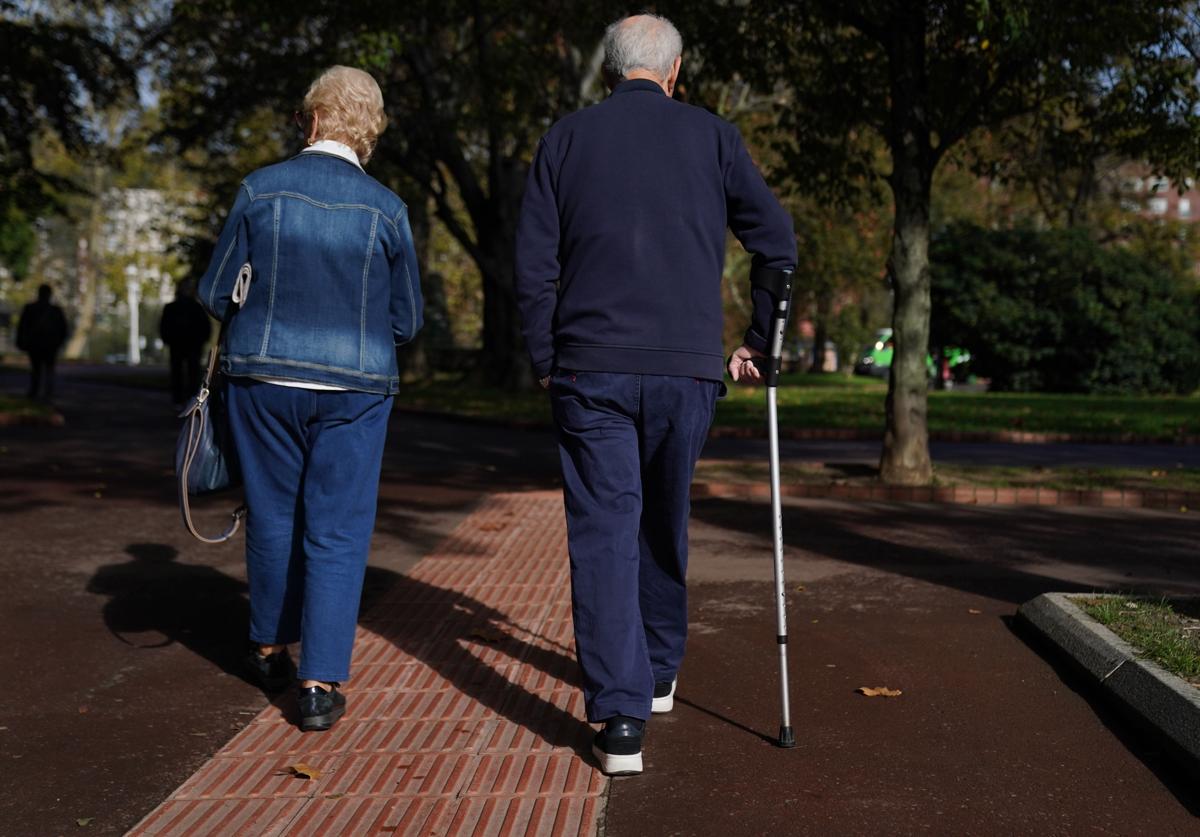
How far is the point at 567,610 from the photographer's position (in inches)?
250

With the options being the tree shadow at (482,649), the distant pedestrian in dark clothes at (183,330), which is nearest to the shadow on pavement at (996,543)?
the tree shadow at (482,649)

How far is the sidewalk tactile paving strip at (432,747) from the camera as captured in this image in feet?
11.8

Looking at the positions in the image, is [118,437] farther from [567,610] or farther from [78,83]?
[567,610]

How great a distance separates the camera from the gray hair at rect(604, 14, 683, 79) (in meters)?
4.22

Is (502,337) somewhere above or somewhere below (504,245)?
below

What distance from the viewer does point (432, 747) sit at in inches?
167

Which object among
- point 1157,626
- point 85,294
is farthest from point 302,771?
point 85,294

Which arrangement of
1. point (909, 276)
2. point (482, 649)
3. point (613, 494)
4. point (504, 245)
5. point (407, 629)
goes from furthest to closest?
point (504, 245) < point (909, 276) < point (407, 629) < point (482, 649) < point (613, 494)

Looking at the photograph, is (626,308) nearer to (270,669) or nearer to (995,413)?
(270,669)

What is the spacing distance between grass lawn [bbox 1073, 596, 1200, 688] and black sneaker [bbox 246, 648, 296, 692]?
2924mm

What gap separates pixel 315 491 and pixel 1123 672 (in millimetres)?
2686

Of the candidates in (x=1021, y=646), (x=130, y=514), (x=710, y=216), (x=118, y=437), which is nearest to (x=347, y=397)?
(x=710, y=216)

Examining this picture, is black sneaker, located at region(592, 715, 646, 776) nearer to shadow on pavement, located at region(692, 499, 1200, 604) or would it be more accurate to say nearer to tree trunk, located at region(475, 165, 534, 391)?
shadow on pavement, located at region(692, 499, 1200, 604)

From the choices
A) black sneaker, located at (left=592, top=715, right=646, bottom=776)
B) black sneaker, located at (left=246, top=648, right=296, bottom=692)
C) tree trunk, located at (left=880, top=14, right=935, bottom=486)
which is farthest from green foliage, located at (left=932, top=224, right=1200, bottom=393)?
black sneaker, located at (left=592, top=715, right=646, bottom=776)
